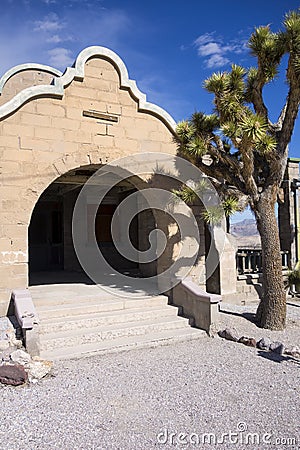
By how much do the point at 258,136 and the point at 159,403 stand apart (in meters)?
5.07

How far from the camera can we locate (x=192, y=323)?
26.3ft

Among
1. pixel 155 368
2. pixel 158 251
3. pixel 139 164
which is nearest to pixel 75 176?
pixel 139 164

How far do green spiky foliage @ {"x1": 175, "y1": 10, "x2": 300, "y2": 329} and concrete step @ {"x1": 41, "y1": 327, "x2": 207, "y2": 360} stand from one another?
2026 mm

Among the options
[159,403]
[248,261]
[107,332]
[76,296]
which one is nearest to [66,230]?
[76,296]

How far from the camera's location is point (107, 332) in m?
7.07

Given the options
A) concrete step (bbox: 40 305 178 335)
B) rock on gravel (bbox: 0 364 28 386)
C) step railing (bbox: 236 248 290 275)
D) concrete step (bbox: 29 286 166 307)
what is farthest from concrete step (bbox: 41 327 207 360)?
step railing (bbox: 236 248 290 275)

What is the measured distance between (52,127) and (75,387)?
5479mm

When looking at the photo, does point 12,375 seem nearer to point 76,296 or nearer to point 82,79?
point 76,296

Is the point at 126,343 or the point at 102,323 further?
the point at 102,323

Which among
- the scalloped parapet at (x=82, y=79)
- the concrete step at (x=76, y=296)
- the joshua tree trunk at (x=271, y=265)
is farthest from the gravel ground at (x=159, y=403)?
the scalloped parapet at (x=82, y=79)

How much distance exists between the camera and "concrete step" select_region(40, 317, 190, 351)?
6.60 meters

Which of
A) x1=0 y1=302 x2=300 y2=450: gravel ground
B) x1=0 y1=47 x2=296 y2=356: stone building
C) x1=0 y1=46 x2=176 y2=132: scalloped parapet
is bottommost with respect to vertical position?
x1=0 y1=302 x2=300 y2=450: gravel ground

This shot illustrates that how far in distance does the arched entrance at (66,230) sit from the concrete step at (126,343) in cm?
574

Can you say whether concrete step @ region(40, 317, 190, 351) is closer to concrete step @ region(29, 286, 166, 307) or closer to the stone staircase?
the stone staircase
